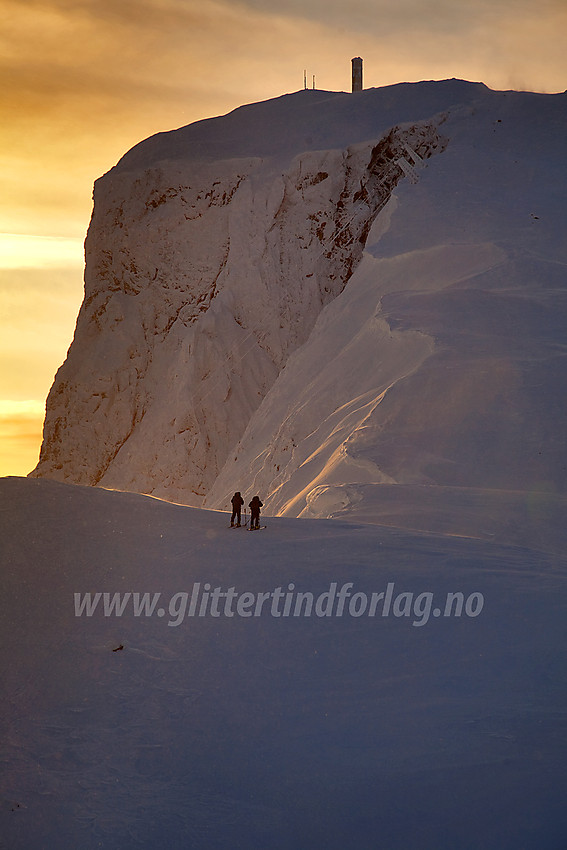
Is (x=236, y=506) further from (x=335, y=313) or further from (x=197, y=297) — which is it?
(x=197, y=297)

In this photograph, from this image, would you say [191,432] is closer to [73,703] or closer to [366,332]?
[366,332]

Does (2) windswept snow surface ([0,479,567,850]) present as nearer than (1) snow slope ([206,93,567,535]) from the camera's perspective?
Yes

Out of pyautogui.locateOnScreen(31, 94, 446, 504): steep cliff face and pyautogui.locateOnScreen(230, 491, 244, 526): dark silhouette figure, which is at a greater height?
pyautogui.locateOnScreen(31, 94, 446, 504): steep cliff face

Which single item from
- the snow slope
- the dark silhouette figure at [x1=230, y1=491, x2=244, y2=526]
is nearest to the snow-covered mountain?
the snow slope

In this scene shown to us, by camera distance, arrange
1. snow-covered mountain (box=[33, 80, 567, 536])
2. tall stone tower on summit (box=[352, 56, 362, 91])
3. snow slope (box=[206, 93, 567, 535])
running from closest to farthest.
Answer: snow slope (box=[206, 93, 567, 535]) < snow-covered mountain (box=[33, 80, 567, 536]) < tall stone tower on summit (box=[352, 56, 362, 91])

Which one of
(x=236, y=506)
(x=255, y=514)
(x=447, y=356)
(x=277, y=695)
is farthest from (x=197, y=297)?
(x=277, y=695)

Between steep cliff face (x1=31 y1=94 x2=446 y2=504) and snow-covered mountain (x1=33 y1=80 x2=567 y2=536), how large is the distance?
0.07 meters

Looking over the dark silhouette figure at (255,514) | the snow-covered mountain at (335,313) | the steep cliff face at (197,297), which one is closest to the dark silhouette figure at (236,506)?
the dark silhouette figure at (255,514)

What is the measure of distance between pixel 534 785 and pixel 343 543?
4971 millimetres

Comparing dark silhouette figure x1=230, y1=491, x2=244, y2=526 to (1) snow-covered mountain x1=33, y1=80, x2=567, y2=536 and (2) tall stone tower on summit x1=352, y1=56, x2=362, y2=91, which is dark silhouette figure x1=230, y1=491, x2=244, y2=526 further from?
(2) tall stone tower on summit x1=352, y1=56, x2=362, y2=91

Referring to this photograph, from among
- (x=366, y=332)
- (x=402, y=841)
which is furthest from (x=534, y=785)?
(x=366, y=332)

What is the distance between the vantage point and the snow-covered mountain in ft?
52.3

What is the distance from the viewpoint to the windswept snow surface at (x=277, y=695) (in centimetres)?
655

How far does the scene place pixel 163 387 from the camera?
3250 centimetres
